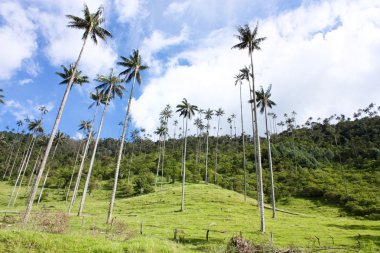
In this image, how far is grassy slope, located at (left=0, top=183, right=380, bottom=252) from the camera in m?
13.4

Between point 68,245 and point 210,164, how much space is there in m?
83.6

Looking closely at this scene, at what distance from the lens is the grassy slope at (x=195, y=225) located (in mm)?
13352

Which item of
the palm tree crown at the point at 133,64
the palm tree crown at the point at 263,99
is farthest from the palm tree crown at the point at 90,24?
the palm tree crown at the point at 263,99

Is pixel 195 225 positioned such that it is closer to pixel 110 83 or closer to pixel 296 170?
pixel 110 83

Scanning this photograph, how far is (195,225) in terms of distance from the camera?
3044 centimetres

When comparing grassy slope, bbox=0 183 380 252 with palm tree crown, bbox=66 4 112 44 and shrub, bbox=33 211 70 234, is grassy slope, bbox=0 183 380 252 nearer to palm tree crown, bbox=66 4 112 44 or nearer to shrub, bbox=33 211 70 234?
shrub, bbox=33 211 70 234

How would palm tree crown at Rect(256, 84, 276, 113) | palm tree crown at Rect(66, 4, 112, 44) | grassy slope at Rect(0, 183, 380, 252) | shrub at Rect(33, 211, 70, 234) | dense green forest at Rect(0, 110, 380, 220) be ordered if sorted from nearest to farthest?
1. grassy slope at Rect(0, 183, 380, 252)
2. shrub at Rect(33, 211, 70, 234)
3. palm tree crown at Rect(66, 4, 112, 44)
4. palm tree crown at Rect(256, 84, 276, 113)
5. dense green forest at Rect(0, 110, 380, 220)

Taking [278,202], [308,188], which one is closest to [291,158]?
[308,188]

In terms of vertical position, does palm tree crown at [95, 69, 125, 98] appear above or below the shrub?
above

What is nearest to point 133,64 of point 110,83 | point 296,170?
point 110,83

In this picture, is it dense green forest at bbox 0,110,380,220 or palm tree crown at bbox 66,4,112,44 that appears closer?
palm tree crown at bbox 66,4,112,44

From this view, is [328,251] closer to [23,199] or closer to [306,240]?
[306,240]

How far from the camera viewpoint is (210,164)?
94.9m

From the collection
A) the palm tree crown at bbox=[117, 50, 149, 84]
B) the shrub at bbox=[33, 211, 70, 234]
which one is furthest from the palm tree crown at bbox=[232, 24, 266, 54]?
the shrub at bbox=[33, 211, 70, 234]
